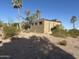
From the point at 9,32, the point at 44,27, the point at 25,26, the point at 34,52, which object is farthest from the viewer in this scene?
the point at 25,26

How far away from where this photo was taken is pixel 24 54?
2130 centimetres

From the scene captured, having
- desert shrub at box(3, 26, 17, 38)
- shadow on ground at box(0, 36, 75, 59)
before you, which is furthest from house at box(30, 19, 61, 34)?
shadow on ground at box(0, 36, 75, 59)

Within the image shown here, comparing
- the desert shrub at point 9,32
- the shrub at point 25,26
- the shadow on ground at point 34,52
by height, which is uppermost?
the shrub at point 25,26

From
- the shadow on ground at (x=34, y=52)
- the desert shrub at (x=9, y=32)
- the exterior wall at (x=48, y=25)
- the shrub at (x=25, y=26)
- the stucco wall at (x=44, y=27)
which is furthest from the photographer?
the shrub at (x=25, y=26)

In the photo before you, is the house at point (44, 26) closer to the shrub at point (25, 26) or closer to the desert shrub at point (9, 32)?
the shrub at point (25, 26)

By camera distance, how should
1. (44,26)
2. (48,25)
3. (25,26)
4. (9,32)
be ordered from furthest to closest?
(25,26) → (48,25) → (44,26) → (9,32)

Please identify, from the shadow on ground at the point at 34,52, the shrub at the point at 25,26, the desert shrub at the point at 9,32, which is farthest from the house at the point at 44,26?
the shadow on ground at the point at 34,52

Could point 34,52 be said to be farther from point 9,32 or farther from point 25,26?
point 25,26

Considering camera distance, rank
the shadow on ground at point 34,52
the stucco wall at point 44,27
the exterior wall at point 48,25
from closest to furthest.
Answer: the shadow on ground at point 34,52 < the stucco wall at point 44,27 < the exterior wall at point 48,25

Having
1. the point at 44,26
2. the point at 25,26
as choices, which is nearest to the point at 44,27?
the point at 44,26

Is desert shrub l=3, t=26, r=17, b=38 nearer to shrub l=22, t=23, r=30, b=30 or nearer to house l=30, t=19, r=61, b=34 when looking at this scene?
house l=30, t=19, r=61, b=34

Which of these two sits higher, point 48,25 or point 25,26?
point 48,25

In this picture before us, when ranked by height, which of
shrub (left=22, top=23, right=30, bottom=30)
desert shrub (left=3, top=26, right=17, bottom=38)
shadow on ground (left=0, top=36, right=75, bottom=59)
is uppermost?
shrub (left=22, top=23, right=30, bottom=30)

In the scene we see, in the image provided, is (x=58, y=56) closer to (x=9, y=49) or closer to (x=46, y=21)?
(x=9, y=49)
